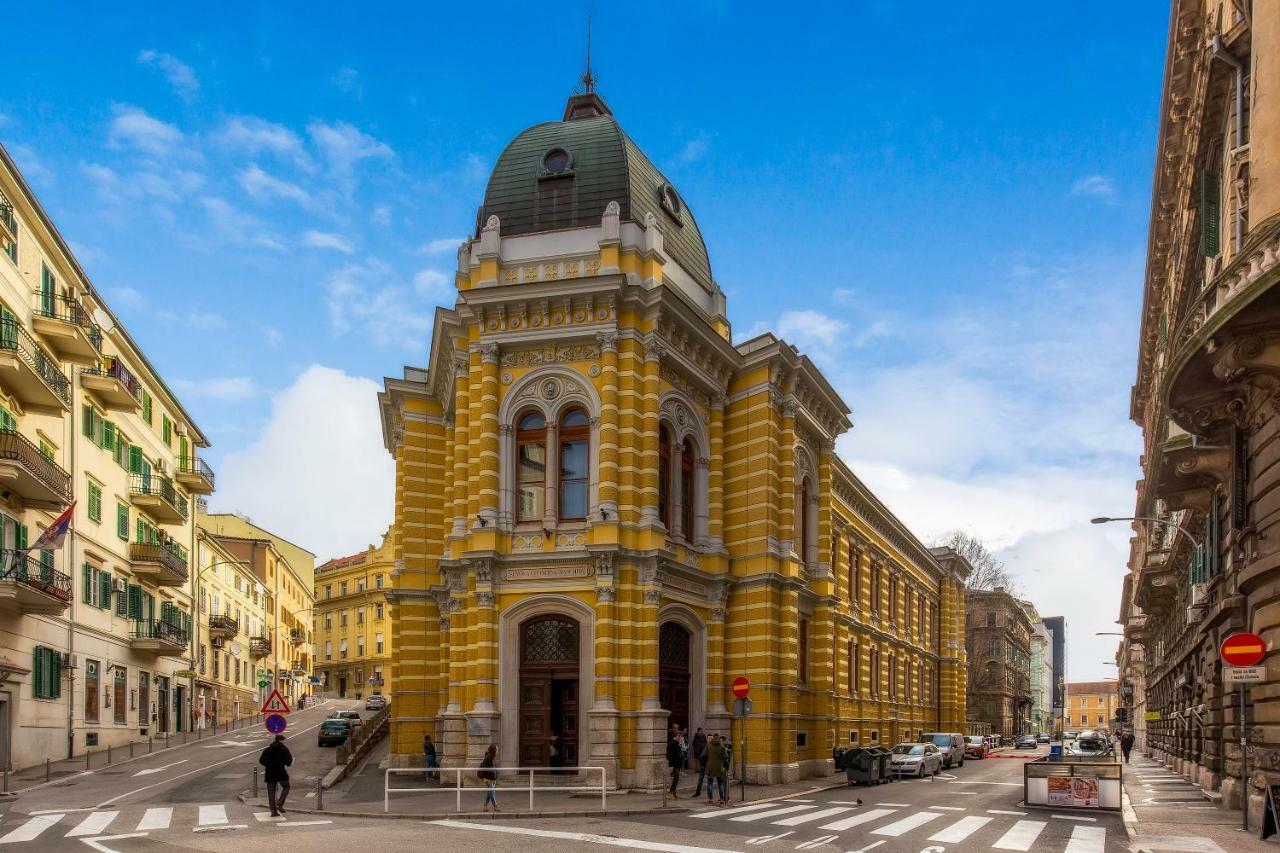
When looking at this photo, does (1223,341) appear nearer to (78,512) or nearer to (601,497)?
(601,497)

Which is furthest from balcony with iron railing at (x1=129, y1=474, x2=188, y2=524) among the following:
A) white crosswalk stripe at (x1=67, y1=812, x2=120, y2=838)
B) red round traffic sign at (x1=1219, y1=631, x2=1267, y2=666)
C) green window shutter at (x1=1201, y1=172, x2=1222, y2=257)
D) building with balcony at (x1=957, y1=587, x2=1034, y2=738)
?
building with balcony at (x1=957, y1=587, x2=1034, y2=738)

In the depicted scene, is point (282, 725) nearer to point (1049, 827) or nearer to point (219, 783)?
point (219, 783)

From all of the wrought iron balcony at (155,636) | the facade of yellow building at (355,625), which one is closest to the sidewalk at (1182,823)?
the wrought iron balcony at (155,636)

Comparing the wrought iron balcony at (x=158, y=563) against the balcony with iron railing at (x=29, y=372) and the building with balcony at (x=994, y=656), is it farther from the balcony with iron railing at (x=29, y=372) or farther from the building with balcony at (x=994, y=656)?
the building with balcony at (x=994, y=656)

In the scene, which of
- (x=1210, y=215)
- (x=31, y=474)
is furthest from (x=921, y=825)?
(x=31, y=474)

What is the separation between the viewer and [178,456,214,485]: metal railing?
54.7 m

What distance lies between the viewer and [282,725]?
997 inches

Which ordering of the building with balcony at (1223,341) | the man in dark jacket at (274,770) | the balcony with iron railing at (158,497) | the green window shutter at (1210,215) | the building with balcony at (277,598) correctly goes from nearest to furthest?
the building with balcony at (1223,341) → the green window shutter at (1210,215) → the man in dark jacket at (274,770) → the balcony with iron railing at (158,497) → the building with balcony at (277,598)

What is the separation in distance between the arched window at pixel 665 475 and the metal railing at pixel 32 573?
676 inches

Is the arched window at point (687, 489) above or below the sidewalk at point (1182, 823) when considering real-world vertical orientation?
above

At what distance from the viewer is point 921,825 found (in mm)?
21484

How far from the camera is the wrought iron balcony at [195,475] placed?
177 ft

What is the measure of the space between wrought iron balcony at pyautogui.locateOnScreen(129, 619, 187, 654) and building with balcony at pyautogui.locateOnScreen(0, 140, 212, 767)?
8cm

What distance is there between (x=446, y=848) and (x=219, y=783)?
16.8 meters
